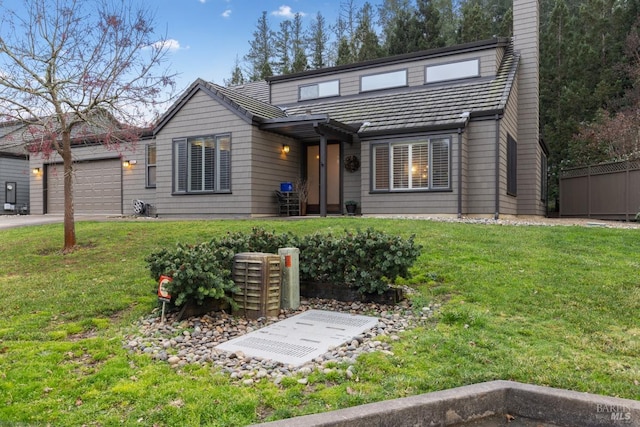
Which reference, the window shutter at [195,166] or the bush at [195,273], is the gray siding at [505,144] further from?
the bush at [195,273]

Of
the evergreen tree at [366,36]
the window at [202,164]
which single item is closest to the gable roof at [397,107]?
the window at [202,164]

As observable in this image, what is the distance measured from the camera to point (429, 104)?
12.2 m

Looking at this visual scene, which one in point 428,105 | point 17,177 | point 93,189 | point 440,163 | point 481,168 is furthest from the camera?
point 17,177

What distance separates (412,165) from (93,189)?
11888 mm

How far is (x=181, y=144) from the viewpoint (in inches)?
503

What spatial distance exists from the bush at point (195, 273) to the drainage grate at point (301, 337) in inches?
23.9

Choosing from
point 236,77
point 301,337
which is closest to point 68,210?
point 301,337

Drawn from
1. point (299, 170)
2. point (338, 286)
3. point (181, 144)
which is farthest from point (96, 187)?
point (338, 286)

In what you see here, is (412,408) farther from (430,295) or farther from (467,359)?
(430,295)

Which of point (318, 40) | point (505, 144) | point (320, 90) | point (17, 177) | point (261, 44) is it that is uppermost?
point (261, 44)

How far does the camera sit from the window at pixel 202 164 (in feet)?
40.0

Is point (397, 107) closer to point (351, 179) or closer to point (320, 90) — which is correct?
point (351, 179)

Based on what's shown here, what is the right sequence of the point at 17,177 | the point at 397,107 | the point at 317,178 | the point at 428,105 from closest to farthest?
1. the point at 428,105
2. the point at 397,107
3. the point at 317,178
4. the point at 17,177

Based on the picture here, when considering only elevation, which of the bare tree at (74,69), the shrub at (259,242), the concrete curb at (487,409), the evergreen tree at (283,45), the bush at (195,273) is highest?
the evergreen tree at (283,45)
